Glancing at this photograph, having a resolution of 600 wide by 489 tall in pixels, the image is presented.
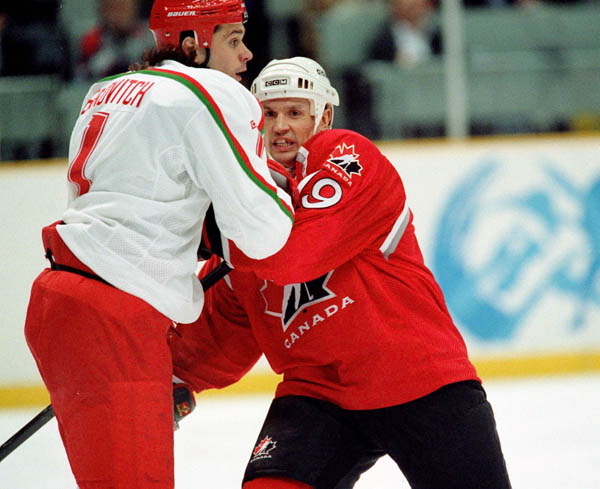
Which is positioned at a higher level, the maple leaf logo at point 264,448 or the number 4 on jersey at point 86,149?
the number 4 on jersey at point 86,149

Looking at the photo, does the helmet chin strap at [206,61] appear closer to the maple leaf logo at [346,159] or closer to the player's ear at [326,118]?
the maple leaf logo at [346,159]

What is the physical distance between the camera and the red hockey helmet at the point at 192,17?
1.82 m

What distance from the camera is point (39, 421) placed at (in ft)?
6.63

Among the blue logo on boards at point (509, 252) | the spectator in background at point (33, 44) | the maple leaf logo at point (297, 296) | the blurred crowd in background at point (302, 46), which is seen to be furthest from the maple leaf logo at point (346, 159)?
the spectator in background at point (33, 44)

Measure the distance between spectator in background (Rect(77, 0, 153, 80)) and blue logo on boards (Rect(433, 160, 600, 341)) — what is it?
173 centimetres

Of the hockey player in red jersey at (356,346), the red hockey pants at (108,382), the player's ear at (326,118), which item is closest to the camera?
the red hockey pants at (108,382)

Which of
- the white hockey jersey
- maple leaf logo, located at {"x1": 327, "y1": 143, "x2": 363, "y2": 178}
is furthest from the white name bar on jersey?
maple leaf logo, located at {"x1": 327, "y1": 143, "x2": 363, "y2": 178}

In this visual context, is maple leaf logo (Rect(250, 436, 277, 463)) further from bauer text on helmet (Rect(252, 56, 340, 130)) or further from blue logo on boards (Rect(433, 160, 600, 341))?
blue logo on boards (Rect(433, 160, 600, 341))

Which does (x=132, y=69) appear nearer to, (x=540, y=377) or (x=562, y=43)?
(x=540, y=377)

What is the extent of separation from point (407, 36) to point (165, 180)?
336cm

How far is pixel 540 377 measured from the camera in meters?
4.58

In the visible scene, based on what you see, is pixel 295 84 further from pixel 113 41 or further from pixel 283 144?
pixel 113 41

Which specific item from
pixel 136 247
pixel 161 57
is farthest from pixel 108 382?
pixel 161 57

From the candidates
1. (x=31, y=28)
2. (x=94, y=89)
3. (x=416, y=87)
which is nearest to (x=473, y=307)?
(x=416, y=87)
